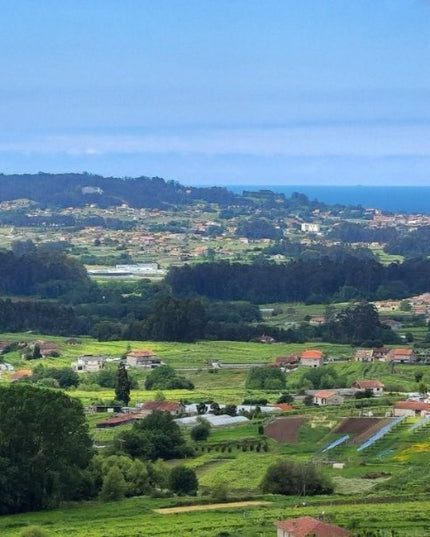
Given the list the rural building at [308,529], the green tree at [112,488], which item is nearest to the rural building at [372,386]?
the green tree at [112,488]

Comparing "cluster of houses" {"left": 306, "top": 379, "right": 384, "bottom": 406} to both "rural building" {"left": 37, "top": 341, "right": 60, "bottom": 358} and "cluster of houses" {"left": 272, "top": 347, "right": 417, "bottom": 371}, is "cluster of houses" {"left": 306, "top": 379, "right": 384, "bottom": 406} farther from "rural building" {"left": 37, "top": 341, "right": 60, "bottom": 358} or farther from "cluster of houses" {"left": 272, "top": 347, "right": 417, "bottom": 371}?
"rural building" {"left": 37, "top": 341, "right": 60, "bottom": 358}

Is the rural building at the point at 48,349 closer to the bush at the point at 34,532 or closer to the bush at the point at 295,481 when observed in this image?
the bush at the point at 295,481

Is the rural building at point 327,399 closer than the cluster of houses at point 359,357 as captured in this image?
Yes

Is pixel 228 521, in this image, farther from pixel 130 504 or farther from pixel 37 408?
pixel 37 408

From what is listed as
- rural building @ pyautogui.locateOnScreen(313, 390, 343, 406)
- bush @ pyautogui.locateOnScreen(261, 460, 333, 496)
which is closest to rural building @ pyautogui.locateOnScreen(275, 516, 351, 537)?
bush @ pyautogui.locateOnScreen(261, 460, 333, 496)

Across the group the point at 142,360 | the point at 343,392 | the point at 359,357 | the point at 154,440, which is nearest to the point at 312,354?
the point at 359,357

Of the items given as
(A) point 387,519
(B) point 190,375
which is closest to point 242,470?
(A) point 387,519
